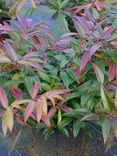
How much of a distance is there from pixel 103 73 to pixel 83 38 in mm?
141

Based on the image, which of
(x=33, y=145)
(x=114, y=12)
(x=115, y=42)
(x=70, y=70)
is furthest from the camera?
(x=114, y=12)

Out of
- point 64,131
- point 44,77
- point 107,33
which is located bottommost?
point 64,131

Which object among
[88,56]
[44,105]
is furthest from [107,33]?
[44,105]

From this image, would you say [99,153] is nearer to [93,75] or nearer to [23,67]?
[93,75]

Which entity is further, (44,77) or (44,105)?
(44,77)

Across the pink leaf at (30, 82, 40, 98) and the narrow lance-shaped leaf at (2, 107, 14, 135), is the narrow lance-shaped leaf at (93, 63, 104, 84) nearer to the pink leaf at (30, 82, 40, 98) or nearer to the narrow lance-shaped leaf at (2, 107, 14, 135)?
the pink leaf at (30, 82, 40, 98)

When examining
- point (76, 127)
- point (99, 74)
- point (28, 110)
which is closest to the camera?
point (28, 110)

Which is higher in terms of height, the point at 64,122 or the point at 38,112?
the point at 38,112

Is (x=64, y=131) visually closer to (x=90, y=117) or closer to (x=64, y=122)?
(x=64, y=122)

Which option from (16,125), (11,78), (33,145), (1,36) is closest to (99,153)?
(33,145)

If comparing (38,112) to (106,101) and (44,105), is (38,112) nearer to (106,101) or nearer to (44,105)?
(44,105)

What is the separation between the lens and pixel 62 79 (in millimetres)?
1216

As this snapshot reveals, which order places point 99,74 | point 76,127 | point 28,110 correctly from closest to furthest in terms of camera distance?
1. point 28,110
2. point 99,74
3. point 76,127

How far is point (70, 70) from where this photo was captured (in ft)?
4.00
